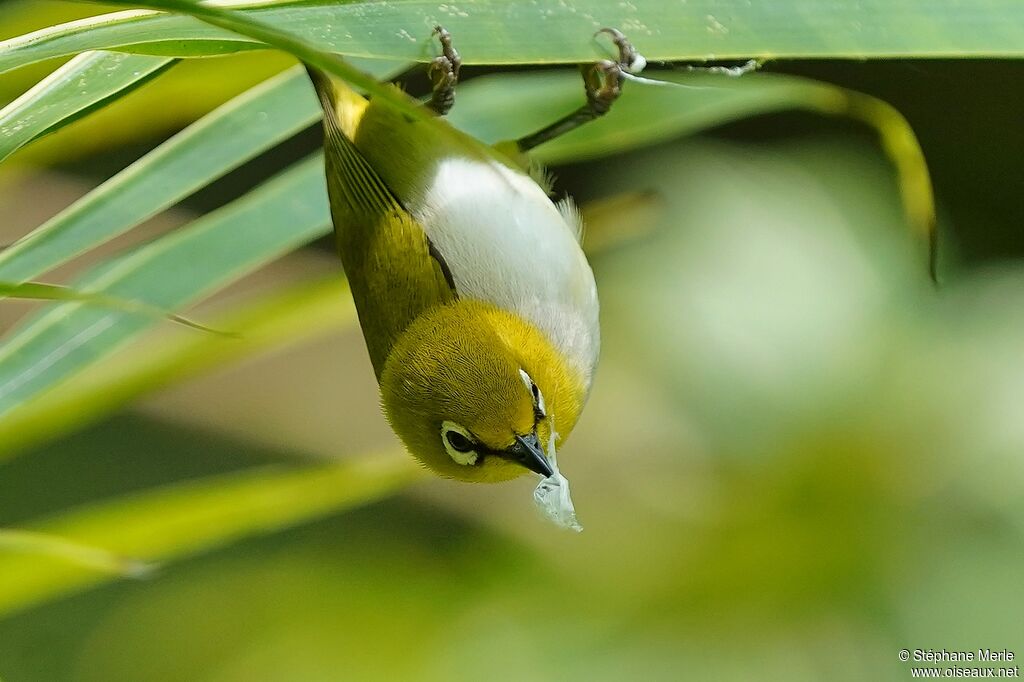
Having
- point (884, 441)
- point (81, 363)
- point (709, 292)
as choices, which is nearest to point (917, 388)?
point (884, 441)

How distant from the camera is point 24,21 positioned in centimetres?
165

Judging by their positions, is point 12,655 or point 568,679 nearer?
point 568,679

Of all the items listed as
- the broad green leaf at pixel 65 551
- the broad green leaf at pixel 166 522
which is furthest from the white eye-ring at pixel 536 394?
the broad green leaf at pixel 65 551

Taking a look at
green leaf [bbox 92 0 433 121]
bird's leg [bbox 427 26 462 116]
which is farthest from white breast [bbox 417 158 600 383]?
green leaf [bbox 92 0 433 121]

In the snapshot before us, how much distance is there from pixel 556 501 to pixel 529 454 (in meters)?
0.19

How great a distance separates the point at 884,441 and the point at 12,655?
2.82 meters

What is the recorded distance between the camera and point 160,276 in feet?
4.33

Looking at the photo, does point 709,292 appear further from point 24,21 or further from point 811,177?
point 24,21

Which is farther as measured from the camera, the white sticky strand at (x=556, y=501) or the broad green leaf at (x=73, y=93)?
the white sticky strand at (x=556, y=501)

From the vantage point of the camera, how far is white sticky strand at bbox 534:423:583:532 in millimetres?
1273

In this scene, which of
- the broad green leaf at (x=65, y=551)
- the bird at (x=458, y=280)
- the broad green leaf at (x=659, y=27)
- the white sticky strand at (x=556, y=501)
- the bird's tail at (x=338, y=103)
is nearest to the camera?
the broad green leaf at (x=659, y=27)

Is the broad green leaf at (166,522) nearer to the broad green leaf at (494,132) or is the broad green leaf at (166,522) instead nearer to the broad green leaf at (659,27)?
the broad green leaf at (494,132)

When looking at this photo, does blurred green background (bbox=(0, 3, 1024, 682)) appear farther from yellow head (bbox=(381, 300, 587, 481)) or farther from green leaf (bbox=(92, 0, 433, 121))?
green leaf (bbox=(92, 0, 433, 121))

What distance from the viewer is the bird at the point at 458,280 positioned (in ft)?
5.09
